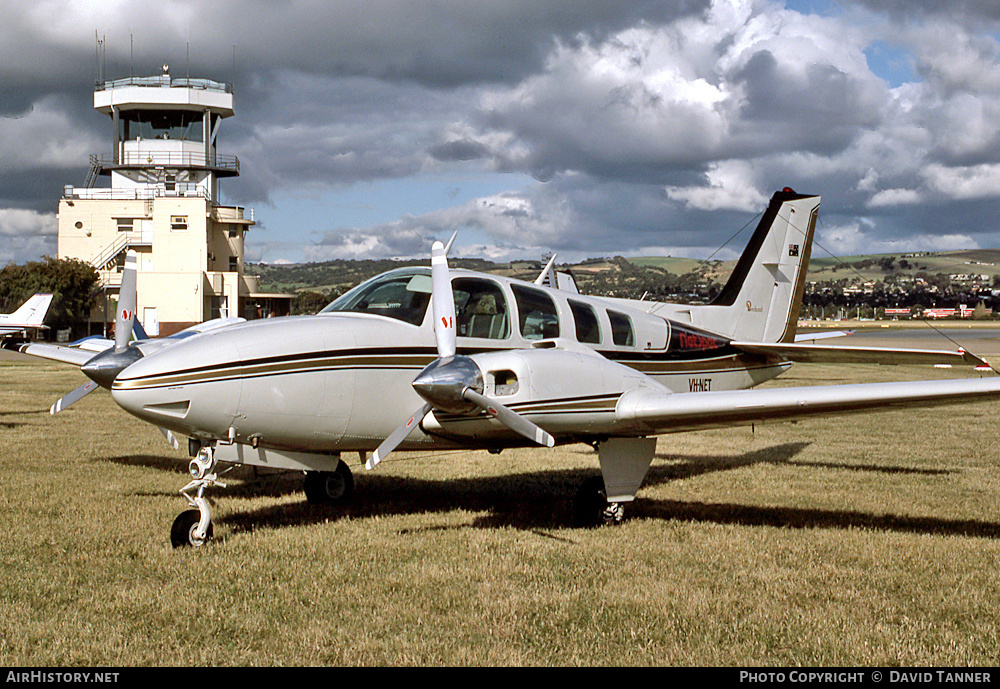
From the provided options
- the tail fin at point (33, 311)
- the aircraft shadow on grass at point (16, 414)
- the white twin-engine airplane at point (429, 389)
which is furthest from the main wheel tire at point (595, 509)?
the tail fin at point (33, 311)

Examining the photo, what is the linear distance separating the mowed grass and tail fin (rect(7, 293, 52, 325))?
44.2m

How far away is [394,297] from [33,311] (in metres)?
51.3

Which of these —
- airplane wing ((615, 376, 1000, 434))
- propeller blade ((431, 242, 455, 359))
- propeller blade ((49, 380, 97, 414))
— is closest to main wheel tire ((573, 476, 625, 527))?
airplane wing ((615, 376, 1000, 434))

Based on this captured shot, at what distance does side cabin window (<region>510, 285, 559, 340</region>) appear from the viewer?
9.41 metres

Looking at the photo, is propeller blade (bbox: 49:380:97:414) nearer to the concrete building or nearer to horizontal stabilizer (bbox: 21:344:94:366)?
horizontal stabilizer (bbox: 21:344:94:366)

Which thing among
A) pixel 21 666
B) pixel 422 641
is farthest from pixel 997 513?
pixel 21 666

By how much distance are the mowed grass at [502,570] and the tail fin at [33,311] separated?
44.2 meters

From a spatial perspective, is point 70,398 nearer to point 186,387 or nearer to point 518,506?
point 186,387

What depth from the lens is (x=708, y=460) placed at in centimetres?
1452

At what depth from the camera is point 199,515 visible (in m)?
8.09

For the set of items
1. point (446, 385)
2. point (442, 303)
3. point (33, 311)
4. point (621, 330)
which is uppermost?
point (442, 303)

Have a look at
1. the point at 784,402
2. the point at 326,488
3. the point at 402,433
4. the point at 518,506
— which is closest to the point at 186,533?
the point at 402,433

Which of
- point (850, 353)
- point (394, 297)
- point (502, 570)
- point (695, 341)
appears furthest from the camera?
point (695, 341)

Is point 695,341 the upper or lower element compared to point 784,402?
upper
